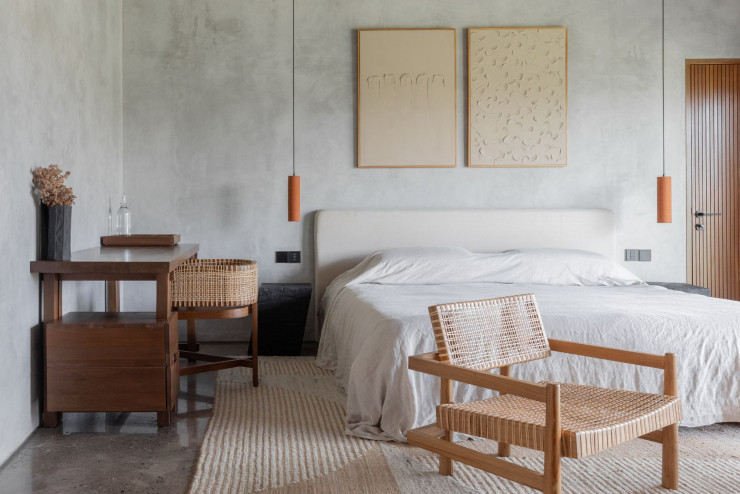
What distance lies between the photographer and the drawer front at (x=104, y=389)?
104 inches

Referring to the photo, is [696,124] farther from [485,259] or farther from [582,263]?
[485,259]

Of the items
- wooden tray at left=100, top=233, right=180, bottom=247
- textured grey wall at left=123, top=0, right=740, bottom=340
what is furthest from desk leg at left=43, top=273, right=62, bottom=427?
textured grey wall at left=123, top=0, right=740, bottom=340

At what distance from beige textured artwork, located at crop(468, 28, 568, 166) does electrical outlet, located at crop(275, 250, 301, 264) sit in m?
1.38

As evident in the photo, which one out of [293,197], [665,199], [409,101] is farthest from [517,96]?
[293,197]

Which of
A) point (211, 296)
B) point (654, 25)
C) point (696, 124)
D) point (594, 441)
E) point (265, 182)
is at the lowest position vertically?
point (594, 441)

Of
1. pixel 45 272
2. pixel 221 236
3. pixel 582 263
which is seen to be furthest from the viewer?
pixel 221 236

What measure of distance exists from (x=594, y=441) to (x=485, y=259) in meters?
2.53

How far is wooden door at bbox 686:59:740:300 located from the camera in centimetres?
478

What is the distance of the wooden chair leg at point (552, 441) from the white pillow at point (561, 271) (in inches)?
96.9

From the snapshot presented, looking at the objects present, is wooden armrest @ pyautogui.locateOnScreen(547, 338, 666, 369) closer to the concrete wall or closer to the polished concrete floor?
the polished concrete floor

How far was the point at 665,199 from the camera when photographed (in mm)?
4547

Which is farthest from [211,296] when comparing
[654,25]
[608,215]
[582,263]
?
[654,25]

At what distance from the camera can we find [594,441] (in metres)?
1.72

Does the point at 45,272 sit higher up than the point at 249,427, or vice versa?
the point at 45,272
